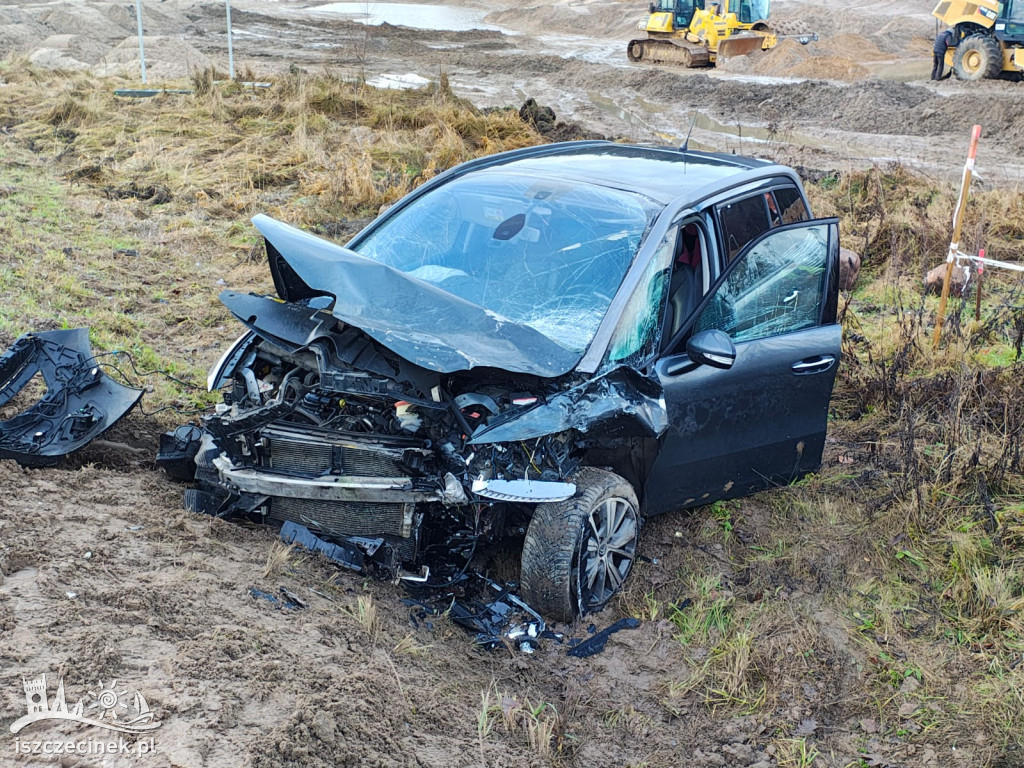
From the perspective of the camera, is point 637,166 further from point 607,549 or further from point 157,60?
point 157,60

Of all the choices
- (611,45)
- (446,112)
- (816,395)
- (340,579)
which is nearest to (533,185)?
(816,395)

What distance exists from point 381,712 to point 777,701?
1604mm

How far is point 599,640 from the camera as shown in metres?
3.97

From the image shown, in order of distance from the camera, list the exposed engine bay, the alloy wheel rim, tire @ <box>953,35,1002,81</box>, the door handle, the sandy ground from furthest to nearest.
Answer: tire @ <box>953,35,1002,81</box> < the sandy ground < the door handle < the alloy wheel rim < the exposed engine bay

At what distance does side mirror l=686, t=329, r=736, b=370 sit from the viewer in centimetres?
404

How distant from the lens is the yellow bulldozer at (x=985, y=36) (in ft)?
71.2

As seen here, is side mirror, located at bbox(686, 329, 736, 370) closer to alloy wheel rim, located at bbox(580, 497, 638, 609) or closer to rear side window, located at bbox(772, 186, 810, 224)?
alloy wheel rim, located at bbox(580, 497, 638, 609)

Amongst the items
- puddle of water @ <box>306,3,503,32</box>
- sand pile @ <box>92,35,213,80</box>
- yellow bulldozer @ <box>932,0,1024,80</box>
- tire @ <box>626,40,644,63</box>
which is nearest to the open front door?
sand pile @ <box>92,35,213,80</box>

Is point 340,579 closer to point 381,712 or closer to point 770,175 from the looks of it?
point 381,712

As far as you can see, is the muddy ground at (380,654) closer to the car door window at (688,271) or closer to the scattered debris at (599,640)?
the scattered debris at (599,640)

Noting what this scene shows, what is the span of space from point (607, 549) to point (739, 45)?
26.8 m

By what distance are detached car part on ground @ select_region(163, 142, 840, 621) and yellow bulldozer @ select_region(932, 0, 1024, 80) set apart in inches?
816

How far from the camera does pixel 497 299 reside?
14.4 ft

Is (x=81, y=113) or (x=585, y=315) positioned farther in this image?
(x=81, y=113)
